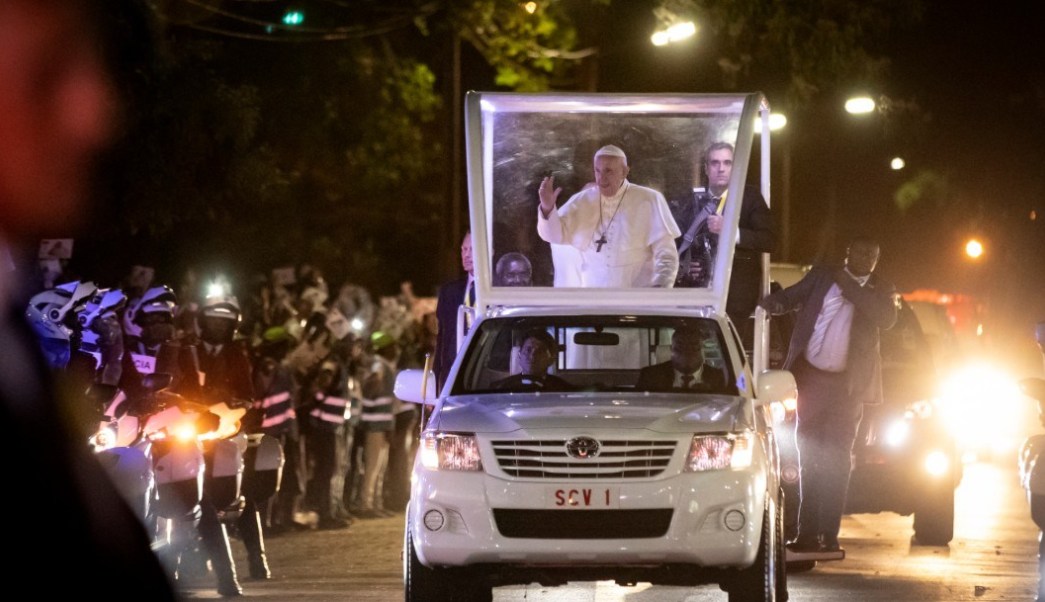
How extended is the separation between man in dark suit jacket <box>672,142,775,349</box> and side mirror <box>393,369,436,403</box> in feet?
6.27

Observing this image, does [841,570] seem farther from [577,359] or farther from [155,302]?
[155,302]

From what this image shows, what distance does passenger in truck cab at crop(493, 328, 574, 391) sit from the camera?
33.0 feet

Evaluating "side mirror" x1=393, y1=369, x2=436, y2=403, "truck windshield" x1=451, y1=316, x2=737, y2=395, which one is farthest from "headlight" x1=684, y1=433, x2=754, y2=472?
"side mirror" x1=393, y1=369, x2=436, y2=403

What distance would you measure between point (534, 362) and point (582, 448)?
155cm

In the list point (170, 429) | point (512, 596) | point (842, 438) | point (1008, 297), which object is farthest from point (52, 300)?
point (1008, 297)

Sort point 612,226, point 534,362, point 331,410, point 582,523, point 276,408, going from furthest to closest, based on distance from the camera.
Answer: point 331,410
point 276,408
point 612,226
point 534,362
point 582,523

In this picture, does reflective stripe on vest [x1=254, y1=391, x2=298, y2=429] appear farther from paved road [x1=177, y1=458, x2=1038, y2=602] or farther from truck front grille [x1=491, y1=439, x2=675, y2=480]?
truck front grille [x1=491, y1=439, x2=675, y2=480]

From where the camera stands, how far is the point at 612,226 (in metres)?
11.7

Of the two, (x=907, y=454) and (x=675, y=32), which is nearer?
(x=907, y=454)

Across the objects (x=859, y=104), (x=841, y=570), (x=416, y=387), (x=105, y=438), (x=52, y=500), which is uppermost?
(x=859, y=104)

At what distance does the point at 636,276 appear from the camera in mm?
11625

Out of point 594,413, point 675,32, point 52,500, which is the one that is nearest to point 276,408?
point 594,413

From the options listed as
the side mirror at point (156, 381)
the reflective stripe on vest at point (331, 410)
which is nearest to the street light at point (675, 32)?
the reflective stripe on vest at point (331, 410)

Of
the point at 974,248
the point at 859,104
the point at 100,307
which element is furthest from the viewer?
the point at 974,248
